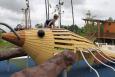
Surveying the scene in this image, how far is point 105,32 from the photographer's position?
25.5 m

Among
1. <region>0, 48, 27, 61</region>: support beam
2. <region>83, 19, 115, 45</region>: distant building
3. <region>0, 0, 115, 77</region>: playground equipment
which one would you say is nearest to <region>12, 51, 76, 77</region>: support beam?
<region>0, 0, 115, 77</region>: playground equipment

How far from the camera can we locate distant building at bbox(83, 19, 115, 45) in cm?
2419

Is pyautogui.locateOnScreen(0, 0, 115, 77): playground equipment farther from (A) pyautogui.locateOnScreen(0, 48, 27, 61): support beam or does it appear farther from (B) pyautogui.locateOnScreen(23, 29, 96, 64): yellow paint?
(A) pyautogui.locateOnScreen(0, 48, 27, 61): support beam

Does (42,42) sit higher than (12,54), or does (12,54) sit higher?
(42,42)

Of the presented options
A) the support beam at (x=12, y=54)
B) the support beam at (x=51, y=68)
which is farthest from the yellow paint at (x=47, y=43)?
the support beam at (x=51, y=68)

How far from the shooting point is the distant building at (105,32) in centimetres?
2419

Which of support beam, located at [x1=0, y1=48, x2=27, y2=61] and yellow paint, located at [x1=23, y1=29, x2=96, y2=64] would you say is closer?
yellow paint, located at [x1=23, y1=29, x2=96, y2=64]

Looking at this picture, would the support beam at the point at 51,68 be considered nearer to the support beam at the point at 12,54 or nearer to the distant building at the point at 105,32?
the support beam at the point at 12,54

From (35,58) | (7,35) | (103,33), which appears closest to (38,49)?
(35,58)

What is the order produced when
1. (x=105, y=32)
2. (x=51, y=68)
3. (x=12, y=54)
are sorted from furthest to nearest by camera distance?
1. (x=105, y=32)
2. (x=12, y=54)
3. (x=51, y=68)

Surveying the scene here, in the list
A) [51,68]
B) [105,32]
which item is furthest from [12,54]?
[105,32]

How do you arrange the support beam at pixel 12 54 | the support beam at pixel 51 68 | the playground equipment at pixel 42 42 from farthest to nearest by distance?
the support beam at pixel 12 54 → the playground equipment at pixel 42 42 → the support beam at pixel 51 68

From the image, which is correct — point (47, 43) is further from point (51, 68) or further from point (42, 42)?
point (51, 68)

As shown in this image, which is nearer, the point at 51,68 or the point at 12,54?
the point at 51,68
